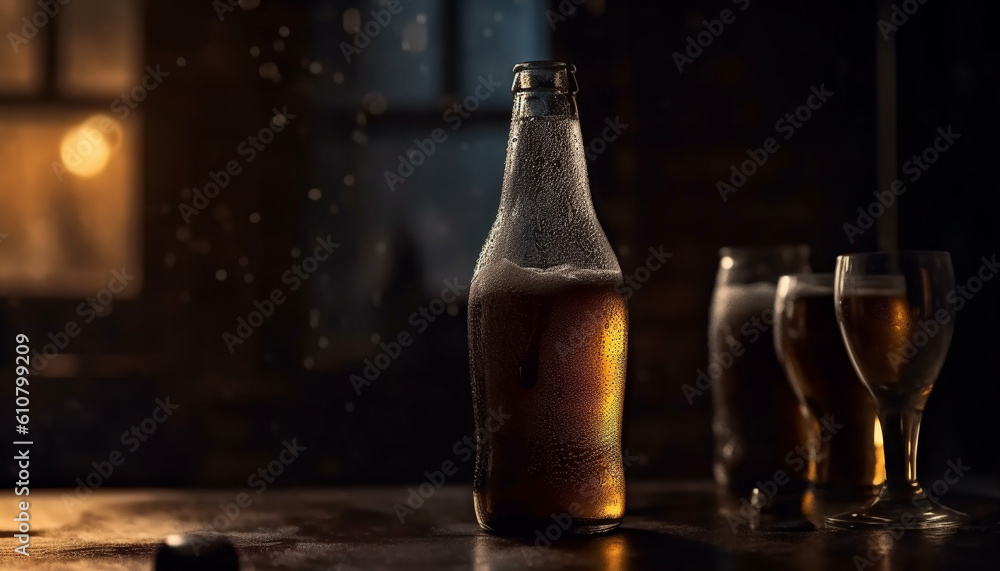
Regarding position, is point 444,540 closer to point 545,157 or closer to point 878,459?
point 545,157

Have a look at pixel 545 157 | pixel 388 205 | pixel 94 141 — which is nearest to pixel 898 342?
pixel 545 157

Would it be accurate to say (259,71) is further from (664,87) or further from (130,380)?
(664,87)

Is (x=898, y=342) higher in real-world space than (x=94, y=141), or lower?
lower

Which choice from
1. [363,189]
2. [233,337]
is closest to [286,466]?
[233,337]

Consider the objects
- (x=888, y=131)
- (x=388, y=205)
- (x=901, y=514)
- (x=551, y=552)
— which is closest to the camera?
(x=551, y=552)

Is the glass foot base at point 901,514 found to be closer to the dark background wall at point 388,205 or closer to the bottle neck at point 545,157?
the bottle neck at point 545,157

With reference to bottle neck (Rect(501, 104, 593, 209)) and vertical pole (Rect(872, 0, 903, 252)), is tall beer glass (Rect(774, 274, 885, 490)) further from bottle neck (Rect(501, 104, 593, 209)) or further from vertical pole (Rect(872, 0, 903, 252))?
vertical pole (Rect(872, 0, 903, 252))
